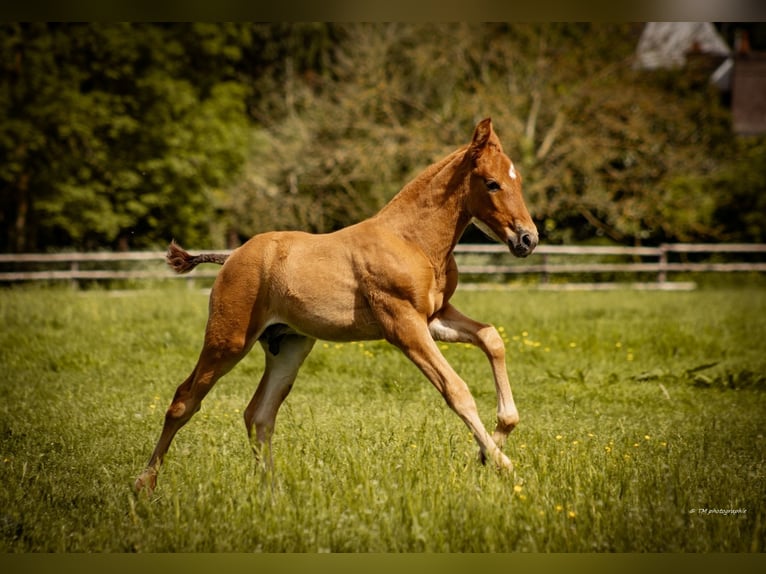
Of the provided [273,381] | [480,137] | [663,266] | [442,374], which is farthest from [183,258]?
[663,266]

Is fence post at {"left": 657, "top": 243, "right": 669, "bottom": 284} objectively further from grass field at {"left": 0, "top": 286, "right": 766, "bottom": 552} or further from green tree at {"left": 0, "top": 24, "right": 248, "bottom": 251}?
green tree at {"left": 0, "top": 24, "right": 248, "bottom": 251}

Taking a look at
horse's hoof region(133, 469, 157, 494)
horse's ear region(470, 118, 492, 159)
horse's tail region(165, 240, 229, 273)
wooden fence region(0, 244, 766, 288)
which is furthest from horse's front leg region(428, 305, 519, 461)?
wooden fence region(0, 244, 766, 288)

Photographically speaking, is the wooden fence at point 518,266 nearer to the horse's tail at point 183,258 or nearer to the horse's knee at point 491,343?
the horse's tail at point 183,258

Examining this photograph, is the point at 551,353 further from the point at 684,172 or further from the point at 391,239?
the point at 684,172

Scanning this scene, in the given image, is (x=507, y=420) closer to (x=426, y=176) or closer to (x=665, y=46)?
(x=426, y=176)

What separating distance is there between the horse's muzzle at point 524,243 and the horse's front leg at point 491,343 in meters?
0.54

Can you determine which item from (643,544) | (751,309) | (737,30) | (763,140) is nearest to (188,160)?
(751,309)

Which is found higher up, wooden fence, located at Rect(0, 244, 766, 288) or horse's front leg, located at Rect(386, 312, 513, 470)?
horse's front leg, located at Rect(386, 312, 513, 470)

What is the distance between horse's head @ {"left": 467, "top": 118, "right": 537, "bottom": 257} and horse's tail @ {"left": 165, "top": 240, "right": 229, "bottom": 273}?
1.96 meters

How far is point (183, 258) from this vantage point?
6.33 meters

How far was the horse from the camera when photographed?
17.8 ft

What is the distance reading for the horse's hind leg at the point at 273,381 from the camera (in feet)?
20.0

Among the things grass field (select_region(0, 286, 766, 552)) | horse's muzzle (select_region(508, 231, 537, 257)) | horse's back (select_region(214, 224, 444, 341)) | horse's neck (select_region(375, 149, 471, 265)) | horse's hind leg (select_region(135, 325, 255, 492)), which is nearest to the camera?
grass field (select_region(0, 286, 766, 552))

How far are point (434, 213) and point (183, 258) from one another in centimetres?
195
